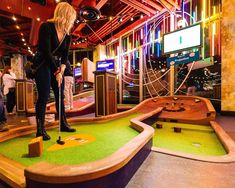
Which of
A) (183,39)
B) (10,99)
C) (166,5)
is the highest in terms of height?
(166,5)

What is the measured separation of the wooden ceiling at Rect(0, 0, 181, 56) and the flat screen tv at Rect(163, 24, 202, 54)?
1.16 m

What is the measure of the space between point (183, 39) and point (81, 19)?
415cm

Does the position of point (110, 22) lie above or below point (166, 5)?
above

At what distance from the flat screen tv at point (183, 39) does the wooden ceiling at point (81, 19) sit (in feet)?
3.81

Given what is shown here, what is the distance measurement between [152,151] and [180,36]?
392 centimetres

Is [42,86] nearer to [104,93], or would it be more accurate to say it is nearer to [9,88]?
[104,93]

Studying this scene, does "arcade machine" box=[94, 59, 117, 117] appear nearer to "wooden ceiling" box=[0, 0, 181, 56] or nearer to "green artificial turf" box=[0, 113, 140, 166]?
"green artificial turf" box=[0, 113, 140, 166]

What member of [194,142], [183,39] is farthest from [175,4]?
[194,142]

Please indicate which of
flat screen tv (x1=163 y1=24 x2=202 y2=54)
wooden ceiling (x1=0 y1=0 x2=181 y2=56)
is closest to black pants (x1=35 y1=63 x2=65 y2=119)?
flat screen tv (x1=163 y1=24 x2=202 y2=54)

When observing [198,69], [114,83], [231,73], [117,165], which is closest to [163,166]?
[117,165]

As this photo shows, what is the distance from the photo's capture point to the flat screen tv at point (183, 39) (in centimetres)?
445

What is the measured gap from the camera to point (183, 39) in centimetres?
477

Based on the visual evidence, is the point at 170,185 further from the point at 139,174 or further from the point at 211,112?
the point at 211,112

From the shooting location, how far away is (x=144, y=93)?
6820 millimetres
